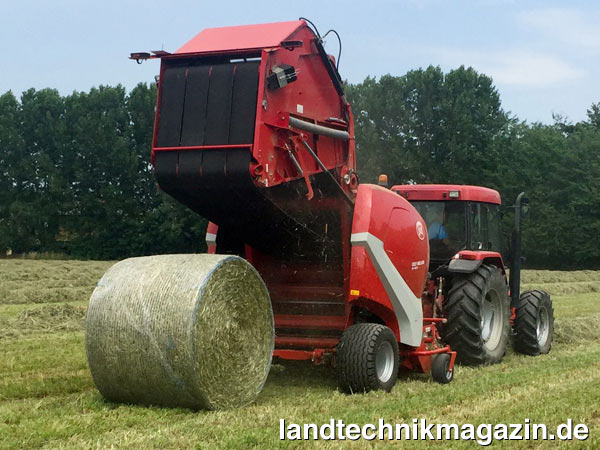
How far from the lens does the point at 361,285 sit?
7125 millimetres

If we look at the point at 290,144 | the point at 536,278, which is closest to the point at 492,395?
the point at 290,144

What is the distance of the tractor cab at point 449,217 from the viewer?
9.54m

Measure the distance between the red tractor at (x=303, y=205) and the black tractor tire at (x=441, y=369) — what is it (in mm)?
11

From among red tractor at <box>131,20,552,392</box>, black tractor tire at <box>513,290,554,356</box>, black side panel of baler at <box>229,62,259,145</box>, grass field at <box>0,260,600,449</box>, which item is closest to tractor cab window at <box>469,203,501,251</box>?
red tractor at <box>131,20,552,392</box>

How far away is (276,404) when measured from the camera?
20.7 ft

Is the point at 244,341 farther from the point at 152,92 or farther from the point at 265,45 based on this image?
the point at 152,92

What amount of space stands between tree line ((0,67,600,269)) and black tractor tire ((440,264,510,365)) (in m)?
26.5

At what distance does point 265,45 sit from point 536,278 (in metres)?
21.1

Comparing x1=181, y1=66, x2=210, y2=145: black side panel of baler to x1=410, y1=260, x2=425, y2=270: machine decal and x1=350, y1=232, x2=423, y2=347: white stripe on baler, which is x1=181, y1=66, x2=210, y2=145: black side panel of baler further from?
x1=410, y1=260, x2=425, y2=270: machine decal

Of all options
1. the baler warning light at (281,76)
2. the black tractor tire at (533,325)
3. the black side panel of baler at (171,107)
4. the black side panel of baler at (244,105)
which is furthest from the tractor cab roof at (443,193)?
the black side panel of baler at (171,107)

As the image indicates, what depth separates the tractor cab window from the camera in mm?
9648

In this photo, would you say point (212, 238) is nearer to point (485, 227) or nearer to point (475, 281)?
point (475, 281)

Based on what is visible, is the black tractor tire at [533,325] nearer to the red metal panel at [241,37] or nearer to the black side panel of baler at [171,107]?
the red metal panel at [241,37]

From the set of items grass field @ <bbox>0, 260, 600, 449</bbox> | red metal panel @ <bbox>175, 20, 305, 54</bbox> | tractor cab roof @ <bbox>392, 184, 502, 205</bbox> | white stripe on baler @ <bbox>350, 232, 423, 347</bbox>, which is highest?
red metal panel @ <bbox>175, 20, 305, 54</bbox>
